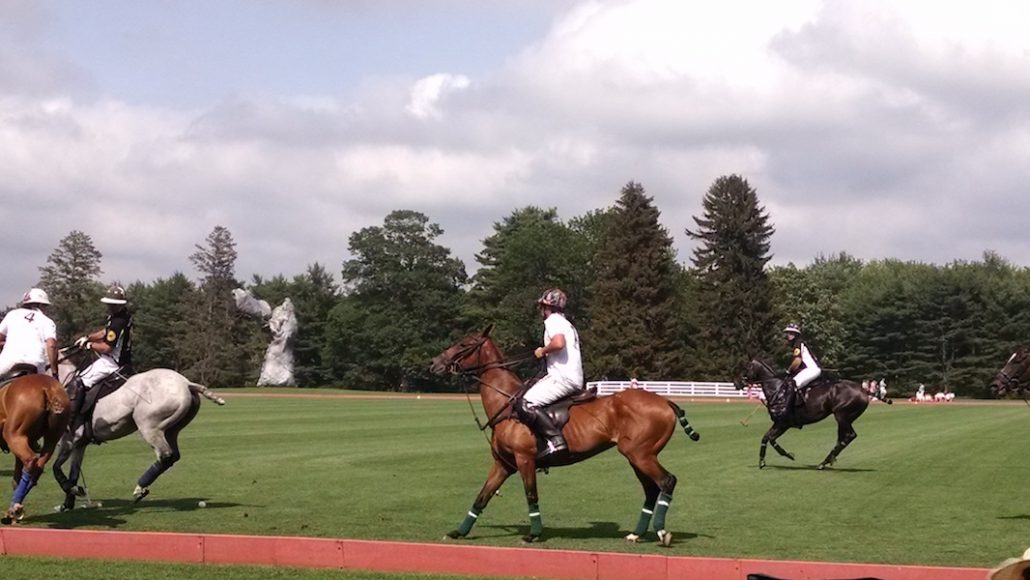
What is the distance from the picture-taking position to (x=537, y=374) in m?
12.3

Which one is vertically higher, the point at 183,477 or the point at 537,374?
the point at 537,374

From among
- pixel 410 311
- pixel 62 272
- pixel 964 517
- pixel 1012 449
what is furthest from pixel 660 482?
pixel 62 272

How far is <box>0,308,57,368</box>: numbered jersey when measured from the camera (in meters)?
13.0

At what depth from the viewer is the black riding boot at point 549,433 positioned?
1168 cm

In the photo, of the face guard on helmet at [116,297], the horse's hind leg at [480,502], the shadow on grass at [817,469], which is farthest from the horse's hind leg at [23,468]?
the shadow on grass at [817,469]

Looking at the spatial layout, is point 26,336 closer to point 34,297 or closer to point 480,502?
point 34,297

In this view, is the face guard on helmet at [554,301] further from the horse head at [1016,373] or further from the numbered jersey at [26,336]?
the horse head at [1016,373]

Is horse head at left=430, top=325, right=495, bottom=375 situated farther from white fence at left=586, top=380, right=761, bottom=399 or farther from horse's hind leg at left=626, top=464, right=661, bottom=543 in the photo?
white fence at left=586, top=380, right=761, bottom=399

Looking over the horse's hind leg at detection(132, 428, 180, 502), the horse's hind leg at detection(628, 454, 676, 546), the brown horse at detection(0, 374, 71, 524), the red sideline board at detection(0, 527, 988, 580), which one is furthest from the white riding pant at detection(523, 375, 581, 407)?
the brown horse at detection(0, 374, 71, 524)

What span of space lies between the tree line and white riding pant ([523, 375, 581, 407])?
6573cm

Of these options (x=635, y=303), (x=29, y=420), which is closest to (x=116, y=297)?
(x=29, y=420)

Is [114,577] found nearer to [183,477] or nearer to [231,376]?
[183,477]

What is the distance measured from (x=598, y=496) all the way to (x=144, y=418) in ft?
19.9

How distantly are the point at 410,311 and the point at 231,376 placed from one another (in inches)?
611
